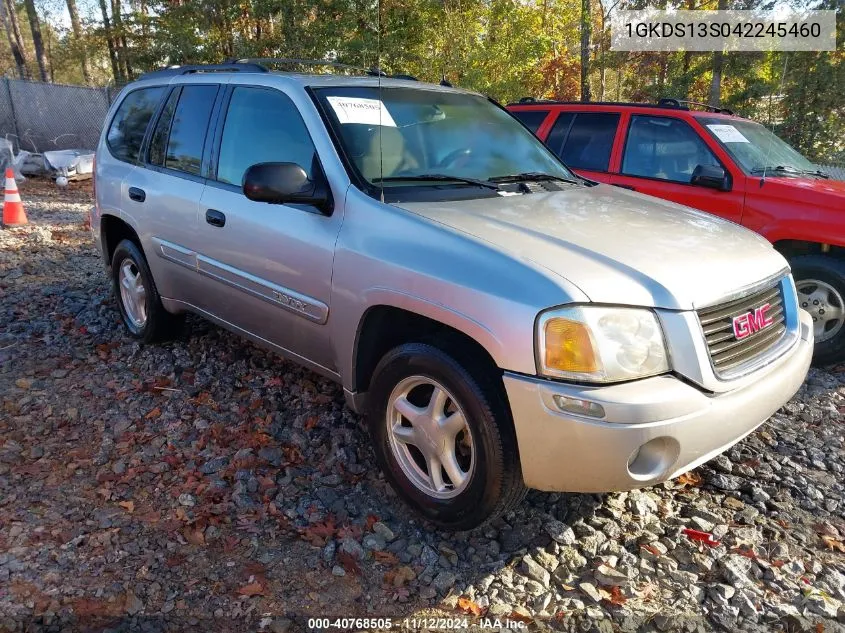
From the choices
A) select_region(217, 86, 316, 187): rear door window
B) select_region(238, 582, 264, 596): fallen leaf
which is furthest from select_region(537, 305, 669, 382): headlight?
select_region(217, 86, 316, 187): rear door window

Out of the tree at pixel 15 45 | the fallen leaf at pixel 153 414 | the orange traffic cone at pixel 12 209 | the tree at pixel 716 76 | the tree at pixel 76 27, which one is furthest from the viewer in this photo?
the tree at pixel 76 27

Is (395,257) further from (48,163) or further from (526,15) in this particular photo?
(48,163)

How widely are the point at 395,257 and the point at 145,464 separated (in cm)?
171

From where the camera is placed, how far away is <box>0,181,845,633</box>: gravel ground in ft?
7.77

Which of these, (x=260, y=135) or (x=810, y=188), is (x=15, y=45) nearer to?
(x=260, y=135)

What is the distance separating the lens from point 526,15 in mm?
13773

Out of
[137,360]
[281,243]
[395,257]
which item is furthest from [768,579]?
[137,360]

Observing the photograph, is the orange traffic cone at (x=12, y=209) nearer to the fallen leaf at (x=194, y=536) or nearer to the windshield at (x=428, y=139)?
the windshield at (x=428, y=139)

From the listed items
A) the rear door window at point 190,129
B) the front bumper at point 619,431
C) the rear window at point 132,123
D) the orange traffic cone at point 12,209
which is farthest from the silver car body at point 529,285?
the orange traffic cone at point 12,209

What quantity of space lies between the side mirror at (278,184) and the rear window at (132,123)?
2095mm

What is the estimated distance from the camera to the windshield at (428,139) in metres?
3.10

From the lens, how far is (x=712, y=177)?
5.06 metres

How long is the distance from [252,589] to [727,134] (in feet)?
16.4

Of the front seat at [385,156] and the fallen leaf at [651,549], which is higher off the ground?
the front seat at [385,156]
